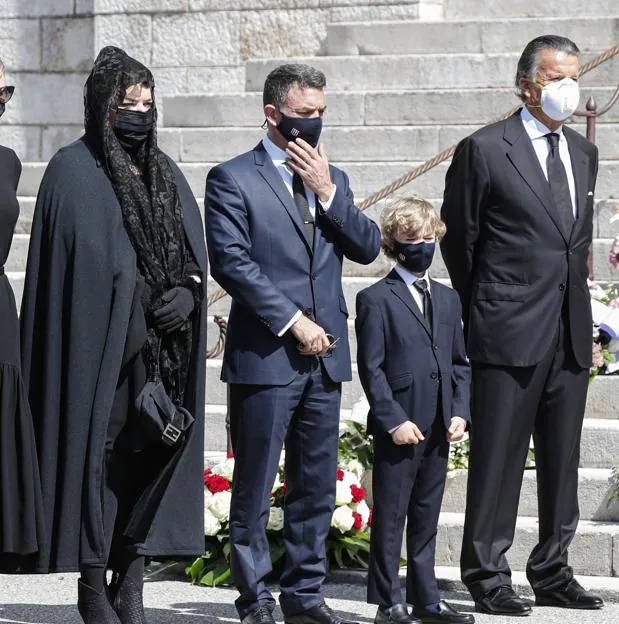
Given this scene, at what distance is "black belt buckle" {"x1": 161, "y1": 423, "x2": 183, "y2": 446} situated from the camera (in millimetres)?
5539

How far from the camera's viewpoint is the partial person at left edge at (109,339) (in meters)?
5.51

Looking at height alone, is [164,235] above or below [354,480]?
above

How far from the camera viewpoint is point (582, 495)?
693 cm

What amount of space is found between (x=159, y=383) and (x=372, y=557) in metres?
1.06

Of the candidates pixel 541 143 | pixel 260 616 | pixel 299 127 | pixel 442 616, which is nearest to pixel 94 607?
pixel 260 616

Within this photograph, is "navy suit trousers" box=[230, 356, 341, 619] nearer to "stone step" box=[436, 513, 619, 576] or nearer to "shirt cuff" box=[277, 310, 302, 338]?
"shirt cuff" box=[277, 310, 302, 338]

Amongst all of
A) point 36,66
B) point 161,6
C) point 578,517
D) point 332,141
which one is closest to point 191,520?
point 578,517

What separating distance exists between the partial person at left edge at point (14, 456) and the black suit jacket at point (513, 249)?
1.79 m

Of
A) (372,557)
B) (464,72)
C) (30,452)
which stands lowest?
(372,557)

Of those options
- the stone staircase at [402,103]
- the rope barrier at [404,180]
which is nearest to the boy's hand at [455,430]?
the stone staircase at [402,103]

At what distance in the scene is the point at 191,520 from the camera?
19.1 ft

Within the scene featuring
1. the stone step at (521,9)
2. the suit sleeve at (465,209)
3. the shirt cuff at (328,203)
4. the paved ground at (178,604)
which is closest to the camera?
the shirt cuff at (328,203)

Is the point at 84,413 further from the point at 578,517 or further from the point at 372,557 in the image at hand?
the point at 578,517

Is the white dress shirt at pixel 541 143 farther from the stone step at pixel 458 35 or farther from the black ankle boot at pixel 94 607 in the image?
the stone step at pixel 458 35
